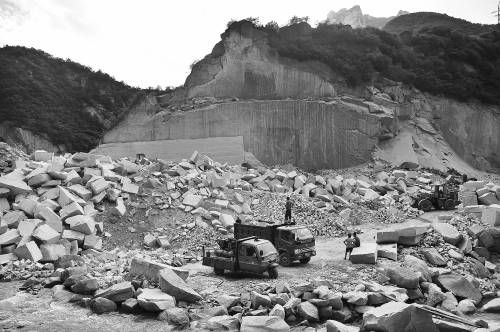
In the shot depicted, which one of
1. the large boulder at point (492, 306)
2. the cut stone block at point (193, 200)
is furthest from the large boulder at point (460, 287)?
the cut stone block at point (193, 200)

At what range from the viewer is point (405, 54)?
34094 millimetres

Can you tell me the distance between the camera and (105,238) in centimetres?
1505

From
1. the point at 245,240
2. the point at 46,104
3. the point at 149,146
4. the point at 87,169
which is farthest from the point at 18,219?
the point at 46,104

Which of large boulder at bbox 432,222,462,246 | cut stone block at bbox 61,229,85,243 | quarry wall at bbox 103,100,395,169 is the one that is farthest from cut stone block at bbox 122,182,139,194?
quarry wall at bbox 103,100,395,169

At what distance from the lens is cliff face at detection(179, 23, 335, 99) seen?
3081 centimetres

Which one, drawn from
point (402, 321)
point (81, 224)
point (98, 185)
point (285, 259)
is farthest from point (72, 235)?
point (402, 321)

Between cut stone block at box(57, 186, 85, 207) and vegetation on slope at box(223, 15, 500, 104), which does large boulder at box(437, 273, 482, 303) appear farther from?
vegetation on slope at box(223, 15, 500, 104)

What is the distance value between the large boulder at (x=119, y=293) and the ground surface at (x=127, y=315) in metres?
0.42

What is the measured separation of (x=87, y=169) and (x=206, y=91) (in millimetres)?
14431

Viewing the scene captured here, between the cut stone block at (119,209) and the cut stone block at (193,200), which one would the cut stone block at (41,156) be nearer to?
the cut stone block at (119,209)

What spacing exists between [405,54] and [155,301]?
30.5 metres

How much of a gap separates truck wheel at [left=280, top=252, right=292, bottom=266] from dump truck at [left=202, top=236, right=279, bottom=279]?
92 cm

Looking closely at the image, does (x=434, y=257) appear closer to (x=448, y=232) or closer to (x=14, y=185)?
(x=448, y=232)

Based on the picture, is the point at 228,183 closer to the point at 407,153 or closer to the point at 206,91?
the point at 206,91
